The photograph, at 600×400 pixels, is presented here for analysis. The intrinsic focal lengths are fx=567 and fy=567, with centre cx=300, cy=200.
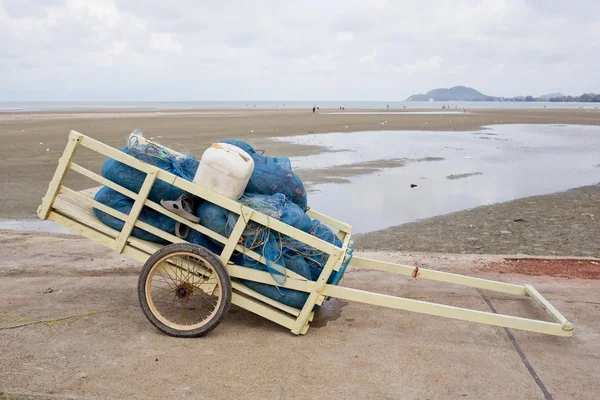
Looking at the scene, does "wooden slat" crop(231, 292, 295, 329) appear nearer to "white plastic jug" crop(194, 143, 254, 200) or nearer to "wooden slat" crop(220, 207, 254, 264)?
"wooden slat" crop(220, 207, 254, 264)

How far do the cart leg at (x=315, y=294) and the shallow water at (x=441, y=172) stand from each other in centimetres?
616

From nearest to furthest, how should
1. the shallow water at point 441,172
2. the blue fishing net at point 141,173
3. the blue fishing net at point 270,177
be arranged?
1. the blue fishing net at point 141,173
2. the blue fishing net at point 270,177
3. the shallow water at point 441,172

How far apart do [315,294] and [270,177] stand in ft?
3.80

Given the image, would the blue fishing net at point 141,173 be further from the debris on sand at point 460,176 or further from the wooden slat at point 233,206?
the debris on sand at point 460,176

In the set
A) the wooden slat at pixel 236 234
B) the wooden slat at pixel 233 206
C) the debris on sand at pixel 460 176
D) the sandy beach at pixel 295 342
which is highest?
the debris on sand at pixel 460 176

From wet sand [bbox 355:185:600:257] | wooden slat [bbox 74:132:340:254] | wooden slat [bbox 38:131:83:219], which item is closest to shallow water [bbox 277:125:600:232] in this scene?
wet sand [bbox 355:185:600:257]

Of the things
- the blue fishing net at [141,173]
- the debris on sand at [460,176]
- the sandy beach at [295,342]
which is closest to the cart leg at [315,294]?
the sandy beach at [295,342]

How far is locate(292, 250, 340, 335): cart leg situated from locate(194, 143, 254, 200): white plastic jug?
0.96 metres

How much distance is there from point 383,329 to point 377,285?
1.28 metres

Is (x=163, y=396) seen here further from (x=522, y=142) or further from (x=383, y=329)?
(x=522, y=142)

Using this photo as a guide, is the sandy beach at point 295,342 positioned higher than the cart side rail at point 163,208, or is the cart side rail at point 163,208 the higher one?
the cart side rail at point 163,208

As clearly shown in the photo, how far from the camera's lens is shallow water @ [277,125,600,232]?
12.9 m

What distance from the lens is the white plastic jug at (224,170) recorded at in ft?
15.1

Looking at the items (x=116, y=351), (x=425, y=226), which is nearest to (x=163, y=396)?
(x=116, y=351)
